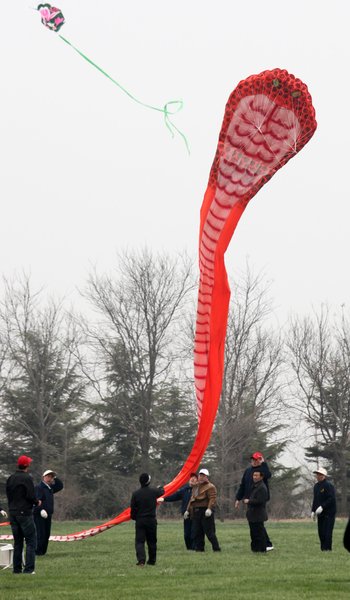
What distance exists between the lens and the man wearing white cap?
17.2 metres

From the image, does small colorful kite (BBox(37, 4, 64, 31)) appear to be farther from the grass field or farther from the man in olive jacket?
the man in olive jacket

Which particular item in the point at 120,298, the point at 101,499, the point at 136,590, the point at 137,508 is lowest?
the point at 136,590

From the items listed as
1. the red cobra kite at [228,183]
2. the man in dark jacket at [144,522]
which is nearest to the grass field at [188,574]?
the man in dark jacket at [144,522]

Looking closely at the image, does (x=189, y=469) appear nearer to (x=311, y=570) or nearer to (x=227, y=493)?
(x=311, y=570)

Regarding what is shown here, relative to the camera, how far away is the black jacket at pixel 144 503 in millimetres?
15203

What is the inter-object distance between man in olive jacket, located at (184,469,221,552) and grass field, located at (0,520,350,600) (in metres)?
0.24

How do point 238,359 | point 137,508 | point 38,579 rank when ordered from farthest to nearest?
1. point 238,359
2. point 137,508
3. point 38,579

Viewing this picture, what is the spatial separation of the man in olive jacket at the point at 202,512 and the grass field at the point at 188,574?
9.6 inches

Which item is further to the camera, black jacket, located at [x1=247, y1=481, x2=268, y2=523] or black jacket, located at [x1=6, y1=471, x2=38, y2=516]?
black jacket, located at [x1=247, y1=481, x2=268, y2=523]

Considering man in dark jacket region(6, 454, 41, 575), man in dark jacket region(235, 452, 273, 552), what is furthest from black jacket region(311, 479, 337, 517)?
man in dark jacket region(6, 454, 41, 575)

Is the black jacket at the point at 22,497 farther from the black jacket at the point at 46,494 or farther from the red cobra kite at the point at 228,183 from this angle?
the black jacket at the point at 46,494

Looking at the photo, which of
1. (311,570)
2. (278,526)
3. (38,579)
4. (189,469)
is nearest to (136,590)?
(38,579)

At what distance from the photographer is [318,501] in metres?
17.7

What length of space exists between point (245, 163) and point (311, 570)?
6146 millimetres
